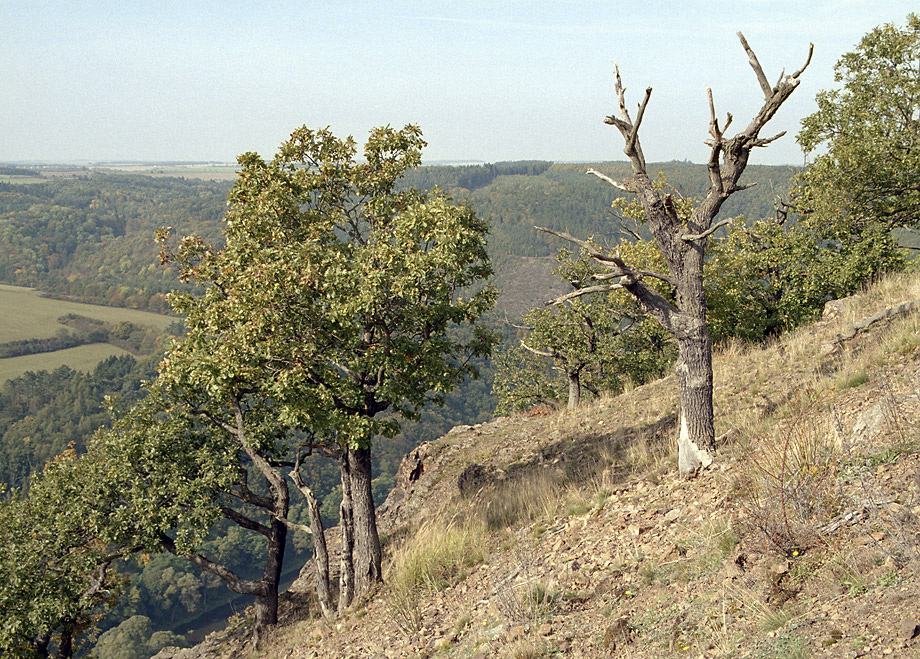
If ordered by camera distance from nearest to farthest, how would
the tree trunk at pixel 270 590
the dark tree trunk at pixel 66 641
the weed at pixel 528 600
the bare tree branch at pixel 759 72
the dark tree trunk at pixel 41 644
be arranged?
the weed at pixel 528 600 < the bare tree branch at pixel 759 72 < the tree trunk at pixel 270 590 < the dark tree trunk at pixel 41 644 < the dark tree trunk at pixel 66 641

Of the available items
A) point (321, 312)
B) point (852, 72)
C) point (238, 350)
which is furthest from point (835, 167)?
point (238, 350)

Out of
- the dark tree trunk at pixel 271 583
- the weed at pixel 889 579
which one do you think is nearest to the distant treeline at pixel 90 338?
the dark tree trunk at pixel 271 583

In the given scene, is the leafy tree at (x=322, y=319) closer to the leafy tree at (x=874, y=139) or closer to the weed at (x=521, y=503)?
the weed at (x=521, y=503)

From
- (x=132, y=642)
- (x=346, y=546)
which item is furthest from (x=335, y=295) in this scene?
(x=132, y=642)

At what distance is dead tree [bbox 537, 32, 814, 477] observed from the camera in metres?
9.20

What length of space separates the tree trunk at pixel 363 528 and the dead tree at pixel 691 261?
6.86 meters

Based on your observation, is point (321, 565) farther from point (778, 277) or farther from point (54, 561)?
point (778, 277)

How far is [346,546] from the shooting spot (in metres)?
13.5

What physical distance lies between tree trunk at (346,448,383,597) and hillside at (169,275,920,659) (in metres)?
0.98

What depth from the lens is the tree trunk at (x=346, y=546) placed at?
43.0ft

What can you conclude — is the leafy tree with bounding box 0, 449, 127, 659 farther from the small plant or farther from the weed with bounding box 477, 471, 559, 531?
the small plant

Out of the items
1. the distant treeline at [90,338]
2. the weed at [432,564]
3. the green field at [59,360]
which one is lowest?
the green field at [59,360]

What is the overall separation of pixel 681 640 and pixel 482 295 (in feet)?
28.6

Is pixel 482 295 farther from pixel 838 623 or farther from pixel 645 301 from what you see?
pixel 838 623
